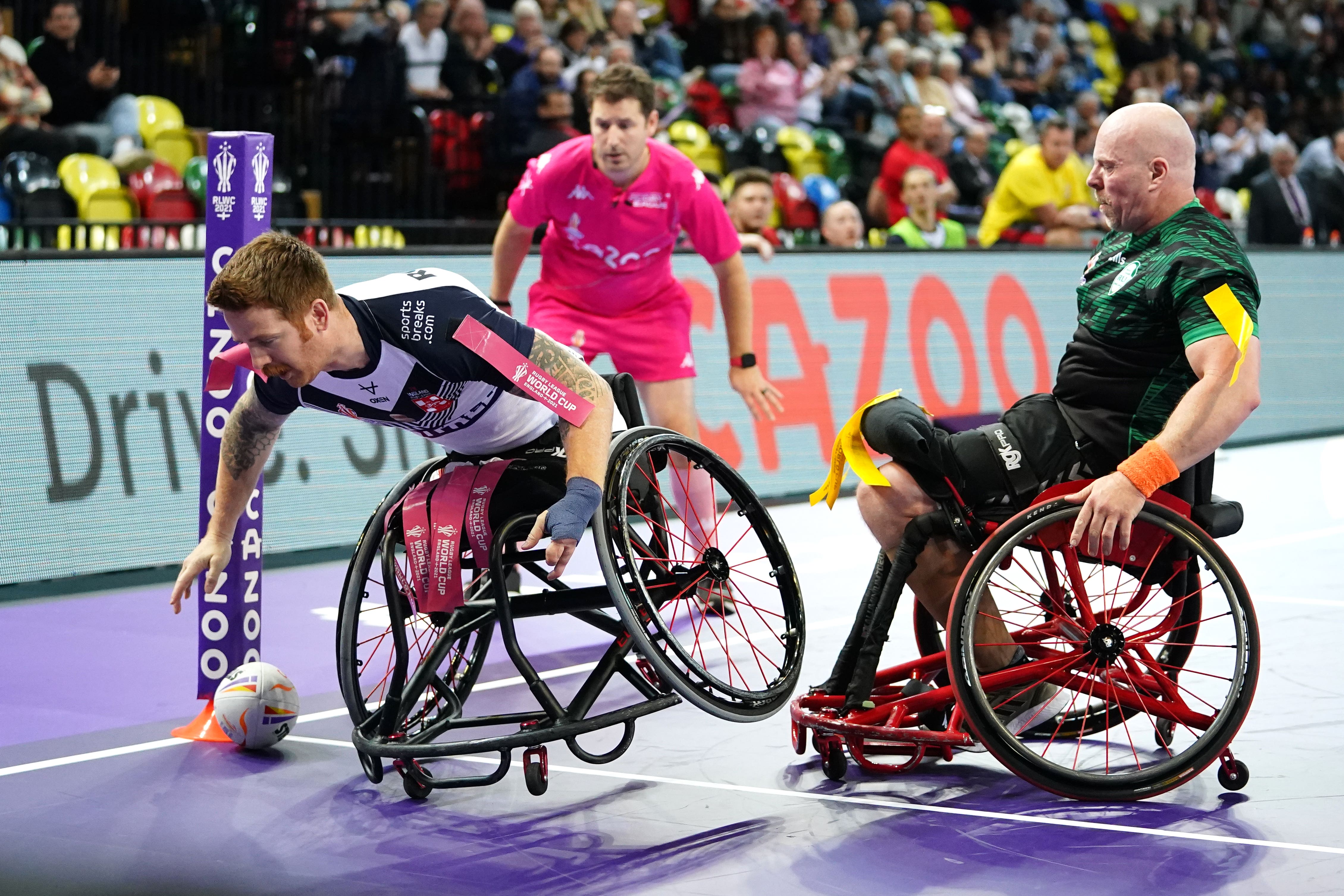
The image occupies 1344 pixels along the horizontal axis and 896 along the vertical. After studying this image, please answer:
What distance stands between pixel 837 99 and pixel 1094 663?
1221 centimetres

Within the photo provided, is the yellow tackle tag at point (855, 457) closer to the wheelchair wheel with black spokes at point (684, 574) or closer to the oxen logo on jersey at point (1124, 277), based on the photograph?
the wheelchair wheel with black spokes at point (684, 574)

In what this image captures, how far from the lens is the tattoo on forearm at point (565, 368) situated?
12.2ft

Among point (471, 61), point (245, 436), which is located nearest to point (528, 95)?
point (471, 61)

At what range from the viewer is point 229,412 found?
15.0ft

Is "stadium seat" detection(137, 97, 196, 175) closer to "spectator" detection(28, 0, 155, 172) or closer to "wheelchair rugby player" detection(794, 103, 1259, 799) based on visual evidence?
"spectator" detection(28, 0, 155, 172)

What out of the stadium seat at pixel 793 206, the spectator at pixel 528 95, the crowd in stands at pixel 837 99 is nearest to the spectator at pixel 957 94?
the crowd in stands at pixel 837 99

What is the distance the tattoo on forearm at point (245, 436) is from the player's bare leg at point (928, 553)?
→ 1445 mm

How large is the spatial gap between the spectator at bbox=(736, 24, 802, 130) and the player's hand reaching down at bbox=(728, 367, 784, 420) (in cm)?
879

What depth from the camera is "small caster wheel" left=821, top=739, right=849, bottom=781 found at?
3.89 m

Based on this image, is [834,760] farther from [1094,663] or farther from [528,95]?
[528,95]

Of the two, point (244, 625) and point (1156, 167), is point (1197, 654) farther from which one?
point (244, 625)

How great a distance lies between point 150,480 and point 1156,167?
428 cm

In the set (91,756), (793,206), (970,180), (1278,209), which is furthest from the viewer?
(970,180)

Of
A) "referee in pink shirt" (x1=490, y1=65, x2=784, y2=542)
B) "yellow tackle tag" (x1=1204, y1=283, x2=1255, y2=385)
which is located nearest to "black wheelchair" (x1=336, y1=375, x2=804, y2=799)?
"yellow tackle tag" (x1=1204, y1=283, x2=1255, y2=385)
